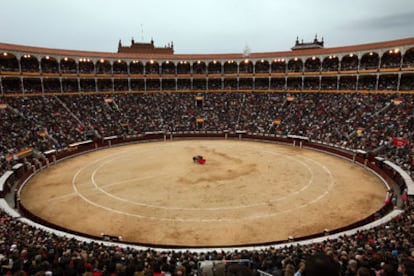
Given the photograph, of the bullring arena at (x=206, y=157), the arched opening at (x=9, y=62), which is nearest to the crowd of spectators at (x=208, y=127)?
the bullring arena at (x=206, y=157)

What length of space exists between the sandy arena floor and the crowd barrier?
3.47 feet

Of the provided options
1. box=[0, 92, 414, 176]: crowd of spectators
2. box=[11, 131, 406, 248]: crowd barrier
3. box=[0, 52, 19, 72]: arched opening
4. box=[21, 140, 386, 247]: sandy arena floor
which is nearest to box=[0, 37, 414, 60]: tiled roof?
box=[0, 52, 19, 72]: arched opening

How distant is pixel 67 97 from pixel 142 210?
1634 inches

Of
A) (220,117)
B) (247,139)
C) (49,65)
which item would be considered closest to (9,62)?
(49,65)

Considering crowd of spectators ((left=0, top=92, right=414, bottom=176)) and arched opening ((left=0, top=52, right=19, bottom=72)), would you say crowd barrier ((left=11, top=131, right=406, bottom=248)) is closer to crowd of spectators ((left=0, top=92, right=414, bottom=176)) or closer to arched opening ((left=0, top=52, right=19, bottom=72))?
crowd of spectators ((left=0, top=92, right=414, bottom=176))

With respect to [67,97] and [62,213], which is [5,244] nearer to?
[62,213]

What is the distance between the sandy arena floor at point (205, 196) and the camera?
18.0m

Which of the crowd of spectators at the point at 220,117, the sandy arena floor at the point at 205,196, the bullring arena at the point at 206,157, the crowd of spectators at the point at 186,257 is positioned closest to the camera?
the crowd of spectators at the point at 186,257

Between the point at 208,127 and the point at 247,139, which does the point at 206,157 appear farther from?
the point at 208,127

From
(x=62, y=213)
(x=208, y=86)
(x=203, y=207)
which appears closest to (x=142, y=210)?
(x=203, y=207)

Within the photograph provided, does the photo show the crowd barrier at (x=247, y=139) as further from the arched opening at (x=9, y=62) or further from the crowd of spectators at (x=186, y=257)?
the arched opening at (x=9, y=62)

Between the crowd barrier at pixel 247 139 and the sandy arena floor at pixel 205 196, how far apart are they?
3.47 feet

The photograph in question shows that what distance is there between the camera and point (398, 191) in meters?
23.4

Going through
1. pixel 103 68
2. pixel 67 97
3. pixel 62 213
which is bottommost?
pixel 62 213
